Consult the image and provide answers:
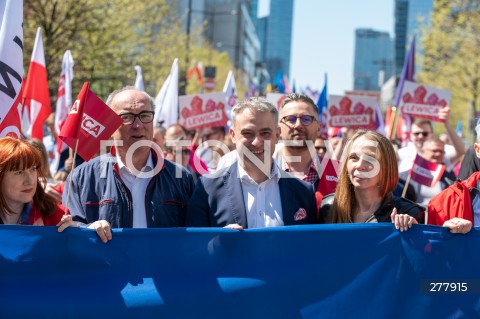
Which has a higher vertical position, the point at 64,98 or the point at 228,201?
the point at 64,98

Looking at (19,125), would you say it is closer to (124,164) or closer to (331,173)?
(124,164)

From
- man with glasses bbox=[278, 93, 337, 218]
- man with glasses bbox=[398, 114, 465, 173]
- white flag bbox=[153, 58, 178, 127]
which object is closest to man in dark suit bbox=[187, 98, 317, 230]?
man with glasses bbox=[278, 93, 337, 218]

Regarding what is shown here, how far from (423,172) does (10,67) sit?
3.77 m

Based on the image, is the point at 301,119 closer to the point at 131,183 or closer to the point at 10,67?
the point at 131,183

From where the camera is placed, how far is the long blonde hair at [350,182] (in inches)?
157

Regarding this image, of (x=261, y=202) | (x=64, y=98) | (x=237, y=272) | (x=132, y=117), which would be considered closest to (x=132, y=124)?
(x=132, y=117)

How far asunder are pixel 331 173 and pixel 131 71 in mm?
16248

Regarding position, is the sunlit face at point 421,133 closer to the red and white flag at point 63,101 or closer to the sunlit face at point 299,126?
the sunlit face at point 299,126

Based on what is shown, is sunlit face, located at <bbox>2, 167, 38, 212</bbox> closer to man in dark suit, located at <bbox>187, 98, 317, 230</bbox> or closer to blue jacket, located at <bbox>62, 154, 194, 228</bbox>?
blue jacket, located at <bbox>62, 154, 194, 228</bbox>

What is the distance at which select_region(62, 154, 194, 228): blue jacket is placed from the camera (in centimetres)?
403

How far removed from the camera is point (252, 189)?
4035mm

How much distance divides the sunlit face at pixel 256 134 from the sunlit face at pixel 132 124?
56cm

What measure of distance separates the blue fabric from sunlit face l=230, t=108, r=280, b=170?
44cm

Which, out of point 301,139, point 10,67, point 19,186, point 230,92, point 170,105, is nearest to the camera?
point 19,186
